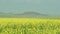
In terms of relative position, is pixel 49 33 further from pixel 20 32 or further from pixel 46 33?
pixel 20 32

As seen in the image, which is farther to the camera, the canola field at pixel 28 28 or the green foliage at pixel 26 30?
the canola field at pixel 28 28

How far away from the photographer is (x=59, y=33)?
9.71 meters

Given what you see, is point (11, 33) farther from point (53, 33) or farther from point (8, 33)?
point (53, 33)

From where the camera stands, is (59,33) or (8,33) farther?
(59,33)

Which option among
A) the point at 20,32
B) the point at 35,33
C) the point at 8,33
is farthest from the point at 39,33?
Answer: the point at 8,33

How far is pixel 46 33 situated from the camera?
9406 millimetres

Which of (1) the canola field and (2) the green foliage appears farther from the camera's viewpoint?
(1) the canola field

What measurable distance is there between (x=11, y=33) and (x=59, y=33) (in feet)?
7.43

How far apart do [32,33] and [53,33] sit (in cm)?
96

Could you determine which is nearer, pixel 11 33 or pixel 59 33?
pixel 11 33

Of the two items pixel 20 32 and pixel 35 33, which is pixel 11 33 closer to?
pixel 20 32

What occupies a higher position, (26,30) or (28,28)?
(26,30)

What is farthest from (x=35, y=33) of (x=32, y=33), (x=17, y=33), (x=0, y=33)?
(x=0, y=33)

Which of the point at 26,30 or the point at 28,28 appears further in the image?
the point at 28,28
